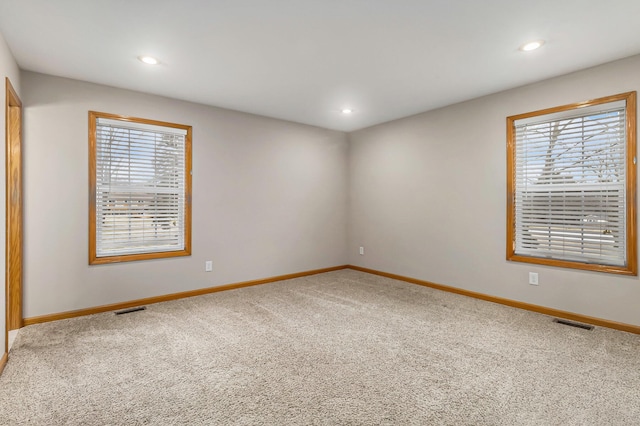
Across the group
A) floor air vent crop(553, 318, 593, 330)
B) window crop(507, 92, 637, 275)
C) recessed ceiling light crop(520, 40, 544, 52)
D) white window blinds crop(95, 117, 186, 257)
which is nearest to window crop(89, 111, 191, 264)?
white window blinds crop(95, 117, 186, 257)

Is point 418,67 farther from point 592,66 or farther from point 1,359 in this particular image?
point 1,359

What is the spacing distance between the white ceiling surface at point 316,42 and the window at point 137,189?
51cm

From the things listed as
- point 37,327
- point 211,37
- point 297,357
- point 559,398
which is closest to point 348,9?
point 211,37

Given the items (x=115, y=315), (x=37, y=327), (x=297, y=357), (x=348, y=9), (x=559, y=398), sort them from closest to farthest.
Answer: (x=559, y=398)
(x=348, y=9)
(x=297, y=357)
(x=37, y=327)
(x=115, y=315)

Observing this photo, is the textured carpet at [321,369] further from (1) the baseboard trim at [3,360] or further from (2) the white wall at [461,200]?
(2) the white wall at [461,200]

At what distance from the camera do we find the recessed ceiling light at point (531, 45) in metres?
2.57

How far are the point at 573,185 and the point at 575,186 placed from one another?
20 mm

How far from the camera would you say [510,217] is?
143 inches

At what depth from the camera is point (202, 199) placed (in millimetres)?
4109

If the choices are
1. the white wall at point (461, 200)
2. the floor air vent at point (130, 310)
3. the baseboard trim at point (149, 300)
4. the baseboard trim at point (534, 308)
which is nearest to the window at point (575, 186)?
the white wall at point (461, 200)

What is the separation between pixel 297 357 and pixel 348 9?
249cm

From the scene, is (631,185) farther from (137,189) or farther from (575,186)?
(137,189)

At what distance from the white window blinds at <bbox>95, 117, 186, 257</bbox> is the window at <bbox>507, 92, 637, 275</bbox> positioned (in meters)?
3.96

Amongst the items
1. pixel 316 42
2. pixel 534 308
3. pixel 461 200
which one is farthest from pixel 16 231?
pixel 534 308
